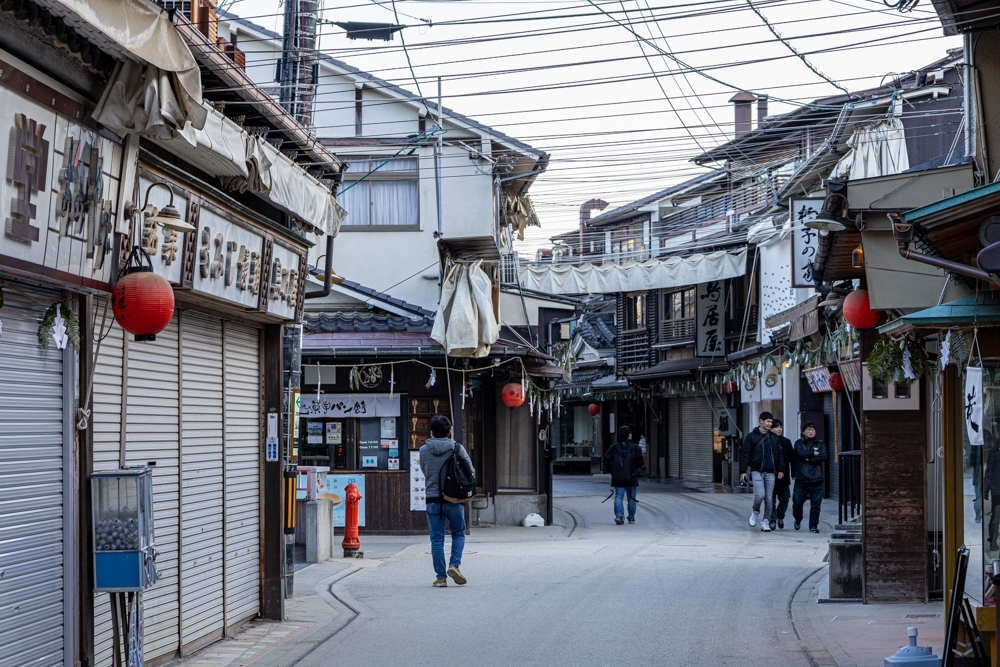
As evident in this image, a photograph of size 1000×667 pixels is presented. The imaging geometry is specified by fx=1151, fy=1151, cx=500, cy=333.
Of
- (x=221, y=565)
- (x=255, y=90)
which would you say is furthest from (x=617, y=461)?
(x=255, y=90)

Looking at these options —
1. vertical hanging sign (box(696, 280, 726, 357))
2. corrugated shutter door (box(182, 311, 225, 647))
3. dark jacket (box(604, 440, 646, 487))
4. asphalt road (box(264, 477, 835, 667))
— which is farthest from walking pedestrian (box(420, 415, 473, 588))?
vertical hanging sign (box(696, 280, 726, 357))

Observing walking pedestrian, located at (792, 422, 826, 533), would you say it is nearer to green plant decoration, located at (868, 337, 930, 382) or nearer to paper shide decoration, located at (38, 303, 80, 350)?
green plant decoration, located at (868, 337, 930, 382)

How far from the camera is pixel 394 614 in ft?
39.8

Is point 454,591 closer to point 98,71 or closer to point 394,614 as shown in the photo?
point 394,614

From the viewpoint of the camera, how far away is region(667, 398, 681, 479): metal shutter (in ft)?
145

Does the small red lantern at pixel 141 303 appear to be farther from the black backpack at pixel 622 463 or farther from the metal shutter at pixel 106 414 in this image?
the black backpack at pixel 622 463

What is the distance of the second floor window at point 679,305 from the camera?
42.3 metres

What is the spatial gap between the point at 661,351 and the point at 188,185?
36.8m

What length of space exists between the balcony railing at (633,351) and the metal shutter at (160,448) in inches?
1477

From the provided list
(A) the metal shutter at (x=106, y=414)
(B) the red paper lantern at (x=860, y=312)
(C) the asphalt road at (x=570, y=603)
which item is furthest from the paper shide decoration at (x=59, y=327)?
(B) the red paper lantern at (x=860, y=312)

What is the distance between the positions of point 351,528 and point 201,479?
7349 mm

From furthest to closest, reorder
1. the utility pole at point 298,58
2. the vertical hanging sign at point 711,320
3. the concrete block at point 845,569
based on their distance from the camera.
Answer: the vertical hanging sign at point 711,320
the concrete block at point 845,569
the utility pole at point 298,58

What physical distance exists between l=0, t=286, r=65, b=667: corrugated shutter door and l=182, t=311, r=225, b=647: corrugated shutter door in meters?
2.39

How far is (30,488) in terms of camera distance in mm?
7203
